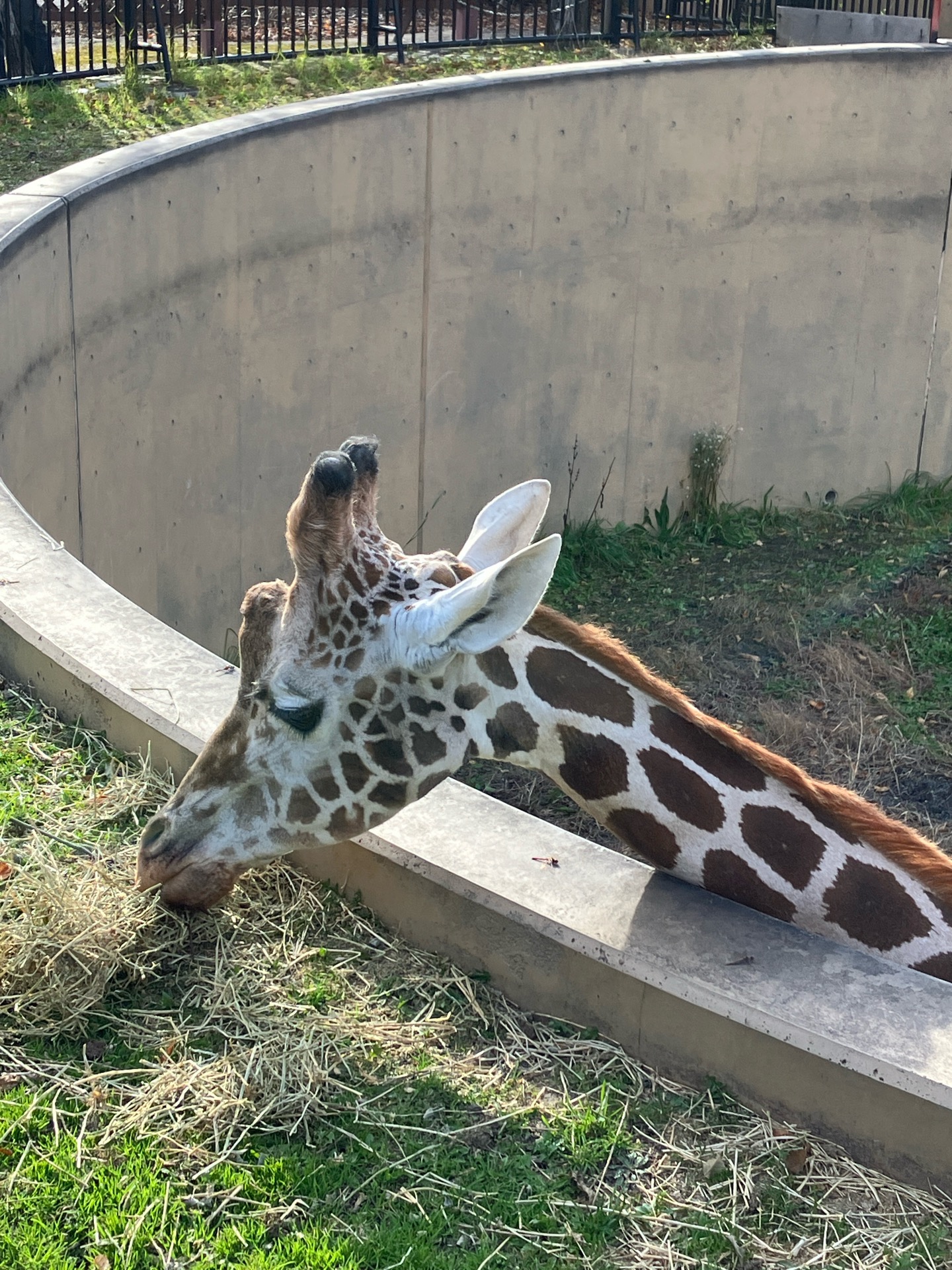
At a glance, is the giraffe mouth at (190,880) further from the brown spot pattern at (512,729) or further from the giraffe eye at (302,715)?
the brown spot pattern at (512,729)

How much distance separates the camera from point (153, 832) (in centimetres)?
338

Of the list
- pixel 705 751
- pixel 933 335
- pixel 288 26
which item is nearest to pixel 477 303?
pixel 933 335

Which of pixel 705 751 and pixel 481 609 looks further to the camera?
pixel 705 751

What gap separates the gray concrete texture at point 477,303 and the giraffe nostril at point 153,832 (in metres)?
2.61

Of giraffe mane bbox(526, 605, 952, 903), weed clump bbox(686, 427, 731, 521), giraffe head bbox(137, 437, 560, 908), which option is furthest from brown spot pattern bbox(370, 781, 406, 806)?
weed clump bbox(686, 427, 731, 521)

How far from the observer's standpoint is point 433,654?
3111mm

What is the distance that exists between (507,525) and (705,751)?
0.71m

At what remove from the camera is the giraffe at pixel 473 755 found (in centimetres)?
319

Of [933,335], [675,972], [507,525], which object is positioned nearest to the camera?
[675,972]

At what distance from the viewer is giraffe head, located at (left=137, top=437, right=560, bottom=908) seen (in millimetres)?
3135

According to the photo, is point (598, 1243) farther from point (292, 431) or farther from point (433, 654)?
point (292, 431)

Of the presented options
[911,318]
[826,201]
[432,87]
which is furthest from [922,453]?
[432,87]

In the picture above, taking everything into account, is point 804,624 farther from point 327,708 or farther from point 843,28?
point 843,28

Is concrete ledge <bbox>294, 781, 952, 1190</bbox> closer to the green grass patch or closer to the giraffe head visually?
the giraffe head
